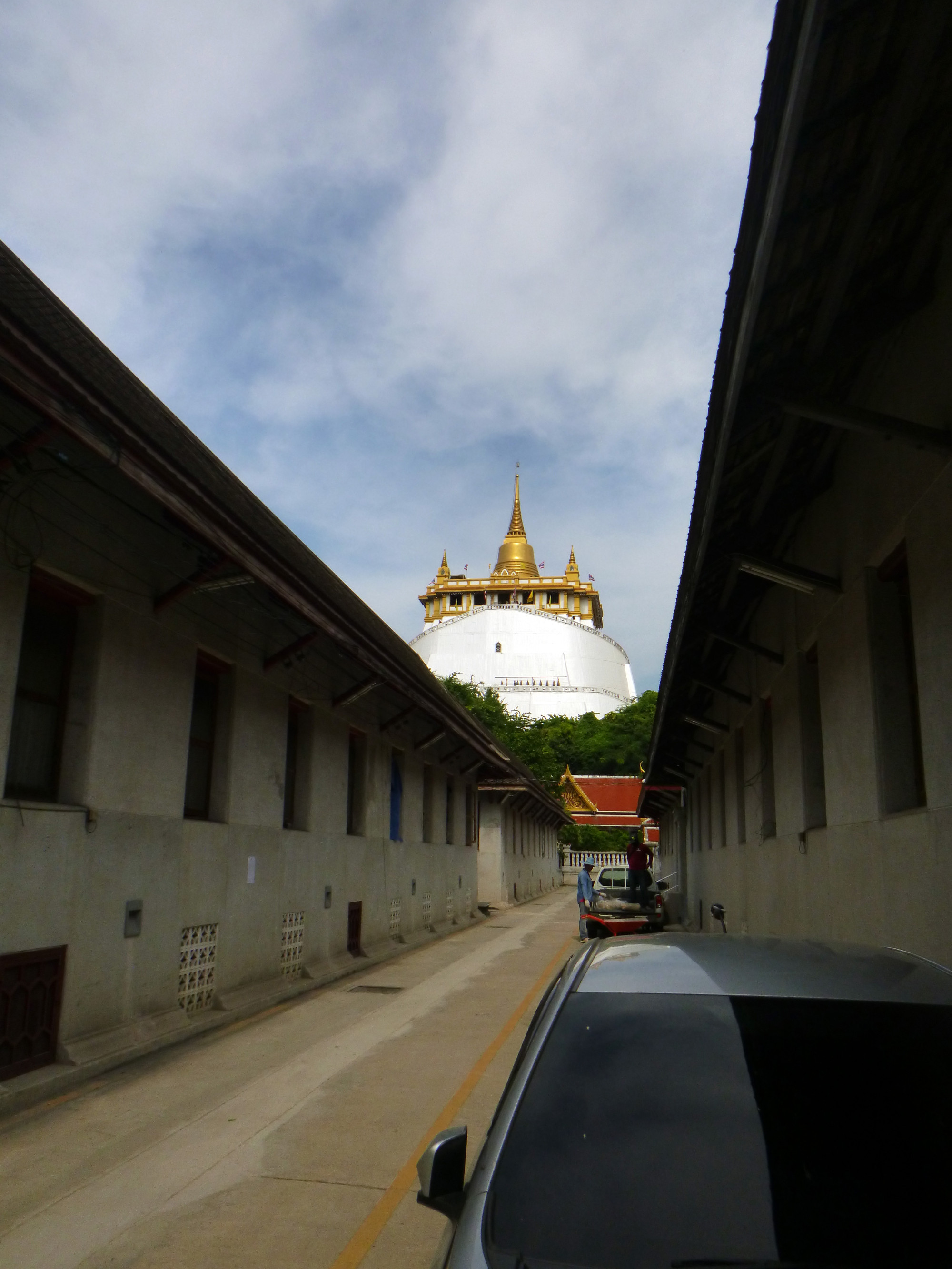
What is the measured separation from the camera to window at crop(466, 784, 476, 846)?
88.3ft

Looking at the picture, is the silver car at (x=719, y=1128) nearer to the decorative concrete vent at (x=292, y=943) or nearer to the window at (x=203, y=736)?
the window at (x=203, y=736)

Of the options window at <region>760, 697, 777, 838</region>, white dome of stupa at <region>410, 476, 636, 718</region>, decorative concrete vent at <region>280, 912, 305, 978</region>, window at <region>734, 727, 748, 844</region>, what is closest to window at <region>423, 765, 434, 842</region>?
window at <region>734, 727, 748, 844</region>

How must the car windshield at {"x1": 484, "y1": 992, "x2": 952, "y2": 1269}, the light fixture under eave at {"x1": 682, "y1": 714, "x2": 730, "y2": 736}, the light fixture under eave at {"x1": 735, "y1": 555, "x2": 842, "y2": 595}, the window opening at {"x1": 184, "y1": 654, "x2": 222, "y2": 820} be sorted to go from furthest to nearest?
the light fixture under eave at {"x1": 682, "y1": 714, "x2": 730, "y2": 736} < the window opening at {"x1": 184, "y1": 654, "x2": 222, "y2": 820} < the light fixture under eave at {"x1": 735, "y1": 555, "x2": 842, "y2": 595} < the car windshield at {"x1": 484, "y1": 992, "x2": 952, "y2": 1269}

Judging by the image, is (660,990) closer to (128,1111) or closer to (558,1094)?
(558,1094)

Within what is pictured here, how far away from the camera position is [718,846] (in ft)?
61.2

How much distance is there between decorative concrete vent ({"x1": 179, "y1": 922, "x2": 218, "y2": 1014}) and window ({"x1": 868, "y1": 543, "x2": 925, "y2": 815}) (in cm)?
659

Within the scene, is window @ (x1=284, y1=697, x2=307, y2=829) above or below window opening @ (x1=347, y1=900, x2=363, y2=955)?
above

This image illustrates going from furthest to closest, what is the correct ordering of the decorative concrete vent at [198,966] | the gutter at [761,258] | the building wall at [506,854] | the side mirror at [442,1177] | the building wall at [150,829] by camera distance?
the building wall at [506,854] → the decorative concrete vent at [198,966] → the building wall at [150,829] → the gutter at [761,258] → the side mirror at [442,1177]

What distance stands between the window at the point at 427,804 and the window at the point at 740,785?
25.5 feet

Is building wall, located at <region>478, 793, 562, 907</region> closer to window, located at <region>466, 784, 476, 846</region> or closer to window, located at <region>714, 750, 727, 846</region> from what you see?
window, located at <region>466, 784, 476, 846</region>

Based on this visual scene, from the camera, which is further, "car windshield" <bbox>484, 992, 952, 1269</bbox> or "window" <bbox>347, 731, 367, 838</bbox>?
"window" <bbox>347, 731, 367, 838</bbox>

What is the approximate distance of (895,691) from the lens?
7281 mm

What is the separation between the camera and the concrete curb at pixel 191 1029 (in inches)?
277

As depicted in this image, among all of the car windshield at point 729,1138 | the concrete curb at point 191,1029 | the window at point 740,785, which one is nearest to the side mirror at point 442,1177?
the car windshield at point 729,1138
